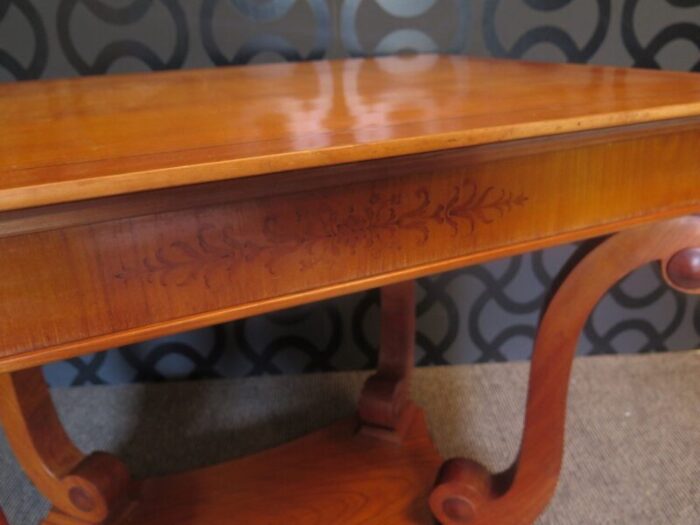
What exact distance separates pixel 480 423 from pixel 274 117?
0.73 metres

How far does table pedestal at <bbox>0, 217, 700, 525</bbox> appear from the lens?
0.55 metres

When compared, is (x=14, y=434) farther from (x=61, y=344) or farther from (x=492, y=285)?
(x=492, y=285)

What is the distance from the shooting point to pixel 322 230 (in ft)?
1.41

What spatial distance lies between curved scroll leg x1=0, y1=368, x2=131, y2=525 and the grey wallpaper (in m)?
0.42

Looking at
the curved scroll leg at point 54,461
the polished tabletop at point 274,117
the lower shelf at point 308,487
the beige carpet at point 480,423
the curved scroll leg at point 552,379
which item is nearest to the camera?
the polished tabletop at point 274,117

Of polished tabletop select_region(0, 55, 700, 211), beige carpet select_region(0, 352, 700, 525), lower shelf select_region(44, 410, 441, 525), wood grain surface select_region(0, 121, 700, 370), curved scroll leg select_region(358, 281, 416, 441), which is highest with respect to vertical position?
polished tabletop select_region(0, 55, 700, 211)

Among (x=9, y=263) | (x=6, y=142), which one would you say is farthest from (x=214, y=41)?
(x=9, y=263)

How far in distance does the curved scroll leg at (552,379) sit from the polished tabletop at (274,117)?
119 mm

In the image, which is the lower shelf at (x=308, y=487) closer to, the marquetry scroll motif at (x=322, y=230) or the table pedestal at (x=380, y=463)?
the table pedestal at (x=380, y=463)

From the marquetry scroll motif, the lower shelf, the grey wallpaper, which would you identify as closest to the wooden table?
the marquetry scroll motif

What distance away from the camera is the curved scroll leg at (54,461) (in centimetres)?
64

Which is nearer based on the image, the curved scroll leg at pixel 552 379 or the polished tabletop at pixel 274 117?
the polished tabletop at pixel 274 117

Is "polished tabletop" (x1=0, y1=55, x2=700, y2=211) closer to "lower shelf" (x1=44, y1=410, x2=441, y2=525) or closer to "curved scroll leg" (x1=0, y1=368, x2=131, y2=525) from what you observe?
"curved scroll leg" (x1=0, y1=368, x2=131, y2=525)

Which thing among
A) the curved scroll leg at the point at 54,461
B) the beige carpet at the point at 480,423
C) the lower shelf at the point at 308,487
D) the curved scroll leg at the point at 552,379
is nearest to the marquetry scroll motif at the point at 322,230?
the curved scroll leg at the point at 552,379
